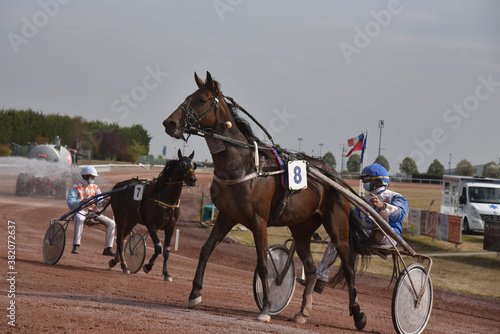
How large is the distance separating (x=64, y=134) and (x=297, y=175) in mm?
61105

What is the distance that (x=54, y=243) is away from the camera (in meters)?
9.98

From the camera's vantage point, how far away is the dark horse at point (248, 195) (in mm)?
5820

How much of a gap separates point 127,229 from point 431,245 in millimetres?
10589

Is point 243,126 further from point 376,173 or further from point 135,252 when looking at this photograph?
point 135,252

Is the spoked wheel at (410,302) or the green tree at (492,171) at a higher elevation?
the green tree at (492,171)

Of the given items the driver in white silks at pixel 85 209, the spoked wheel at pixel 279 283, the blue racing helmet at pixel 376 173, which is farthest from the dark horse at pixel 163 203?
the blue racing helmet at pixel 376 173

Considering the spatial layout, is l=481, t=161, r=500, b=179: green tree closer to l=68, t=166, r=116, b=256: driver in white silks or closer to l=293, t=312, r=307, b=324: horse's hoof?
l=68, t=166, r=116, b=256: driver in white silks

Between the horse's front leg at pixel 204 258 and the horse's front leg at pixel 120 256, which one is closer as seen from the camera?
the horse's front leg at pixel 204 258

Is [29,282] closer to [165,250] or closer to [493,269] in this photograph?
[165,250]

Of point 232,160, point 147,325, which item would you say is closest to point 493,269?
point 232,160

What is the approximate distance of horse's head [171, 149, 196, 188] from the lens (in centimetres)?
955

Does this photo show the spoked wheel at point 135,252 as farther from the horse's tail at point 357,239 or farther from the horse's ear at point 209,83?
the horse's ear at point 209,83

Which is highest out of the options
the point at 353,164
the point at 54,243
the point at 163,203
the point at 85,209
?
the point at 353,164

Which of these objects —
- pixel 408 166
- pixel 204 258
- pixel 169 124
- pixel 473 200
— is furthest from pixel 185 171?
pixel 408 166
